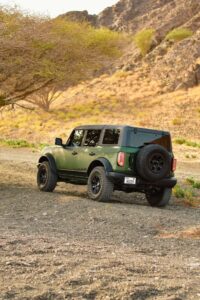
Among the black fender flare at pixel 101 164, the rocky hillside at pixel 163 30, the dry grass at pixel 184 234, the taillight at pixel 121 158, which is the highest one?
the rocky hillside at pixel 163 30

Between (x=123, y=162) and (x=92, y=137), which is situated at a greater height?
(x=92, y=137)

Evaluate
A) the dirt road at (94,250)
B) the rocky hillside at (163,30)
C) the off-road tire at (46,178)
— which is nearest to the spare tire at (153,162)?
the dirt road at (94,250)

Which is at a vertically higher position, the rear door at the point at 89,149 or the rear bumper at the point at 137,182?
the rear door at the point at 89,149

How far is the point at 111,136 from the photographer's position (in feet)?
46.6

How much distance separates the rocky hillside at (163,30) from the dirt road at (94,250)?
3497 cm

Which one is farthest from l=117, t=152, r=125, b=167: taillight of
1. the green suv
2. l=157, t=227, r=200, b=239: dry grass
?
l=157, t=227, r=200, b=239: dry grass

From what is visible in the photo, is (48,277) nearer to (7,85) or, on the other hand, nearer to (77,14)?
(7,85)

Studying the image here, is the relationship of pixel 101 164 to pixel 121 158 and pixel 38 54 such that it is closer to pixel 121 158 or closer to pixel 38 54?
pixel 121 158

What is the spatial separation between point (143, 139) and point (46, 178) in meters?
3.30

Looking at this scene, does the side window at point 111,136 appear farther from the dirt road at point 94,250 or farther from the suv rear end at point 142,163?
the dirt road at point 94,250

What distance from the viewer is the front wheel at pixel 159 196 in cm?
1421

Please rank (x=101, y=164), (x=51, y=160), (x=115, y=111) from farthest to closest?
(x=115, y=111) < (x=51, y=160) < (x=101, y=164)

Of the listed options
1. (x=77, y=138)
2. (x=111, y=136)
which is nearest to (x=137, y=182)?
(x=111, y=136)

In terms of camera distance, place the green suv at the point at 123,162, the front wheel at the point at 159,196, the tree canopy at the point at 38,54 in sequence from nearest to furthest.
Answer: the green suv at the point at 123,162
the front wheel at the point at 159,196
the tree canopy at the point at 38,54
